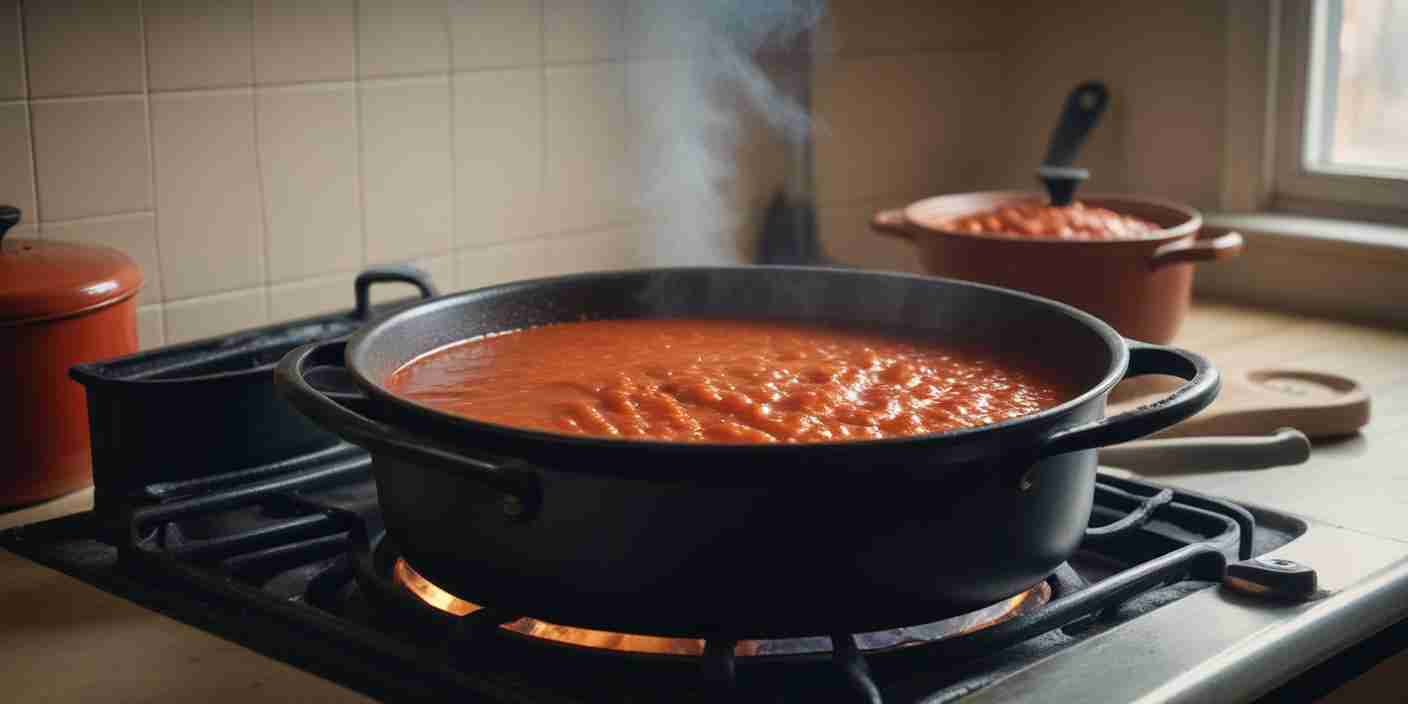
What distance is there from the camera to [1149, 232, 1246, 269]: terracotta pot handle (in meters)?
1.62

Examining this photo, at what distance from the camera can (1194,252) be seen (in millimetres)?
1621

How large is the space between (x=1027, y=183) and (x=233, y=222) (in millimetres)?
1340

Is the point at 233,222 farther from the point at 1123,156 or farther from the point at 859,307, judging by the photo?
the point at 1123,156

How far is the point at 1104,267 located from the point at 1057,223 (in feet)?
0.40

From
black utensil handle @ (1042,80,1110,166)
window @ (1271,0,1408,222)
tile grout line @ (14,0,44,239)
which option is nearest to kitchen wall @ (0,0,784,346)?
tile grout line @ (14,0,44,239)

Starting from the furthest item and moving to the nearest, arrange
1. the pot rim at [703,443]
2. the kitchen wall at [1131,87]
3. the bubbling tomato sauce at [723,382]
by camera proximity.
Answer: the kitchen wall at [1131,87] < the bubbling tomato sauce at [723,382] < the pot rim at [703,443]

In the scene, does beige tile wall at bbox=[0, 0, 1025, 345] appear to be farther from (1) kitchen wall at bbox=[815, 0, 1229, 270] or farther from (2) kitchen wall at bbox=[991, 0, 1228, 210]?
(2) kitchen wall at bbox=[991, 0, 1228, 210]

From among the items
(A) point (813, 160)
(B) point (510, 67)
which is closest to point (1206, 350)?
(A) point (813, 160)

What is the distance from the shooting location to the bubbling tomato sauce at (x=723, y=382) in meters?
1.01

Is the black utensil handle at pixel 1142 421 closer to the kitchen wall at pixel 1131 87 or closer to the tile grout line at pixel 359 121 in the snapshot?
the tile grout line at pixel 359 121

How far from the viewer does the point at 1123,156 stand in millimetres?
2318

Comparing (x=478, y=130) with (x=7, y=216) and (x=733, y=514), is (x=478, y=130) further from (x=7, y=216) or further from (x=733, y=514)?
(x=733, y=514)

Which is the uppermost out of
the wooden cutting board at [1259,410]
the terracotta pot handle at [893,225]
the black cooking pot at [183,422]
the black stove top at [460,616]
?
the terracotta pot handle at [893,225]

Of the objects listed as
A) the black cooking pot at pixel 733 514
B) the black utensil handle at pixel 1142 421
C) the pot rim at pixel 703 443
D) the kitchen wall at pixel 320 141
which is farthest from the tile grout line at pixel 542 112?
the black utensil handle at pixel 1142 421
